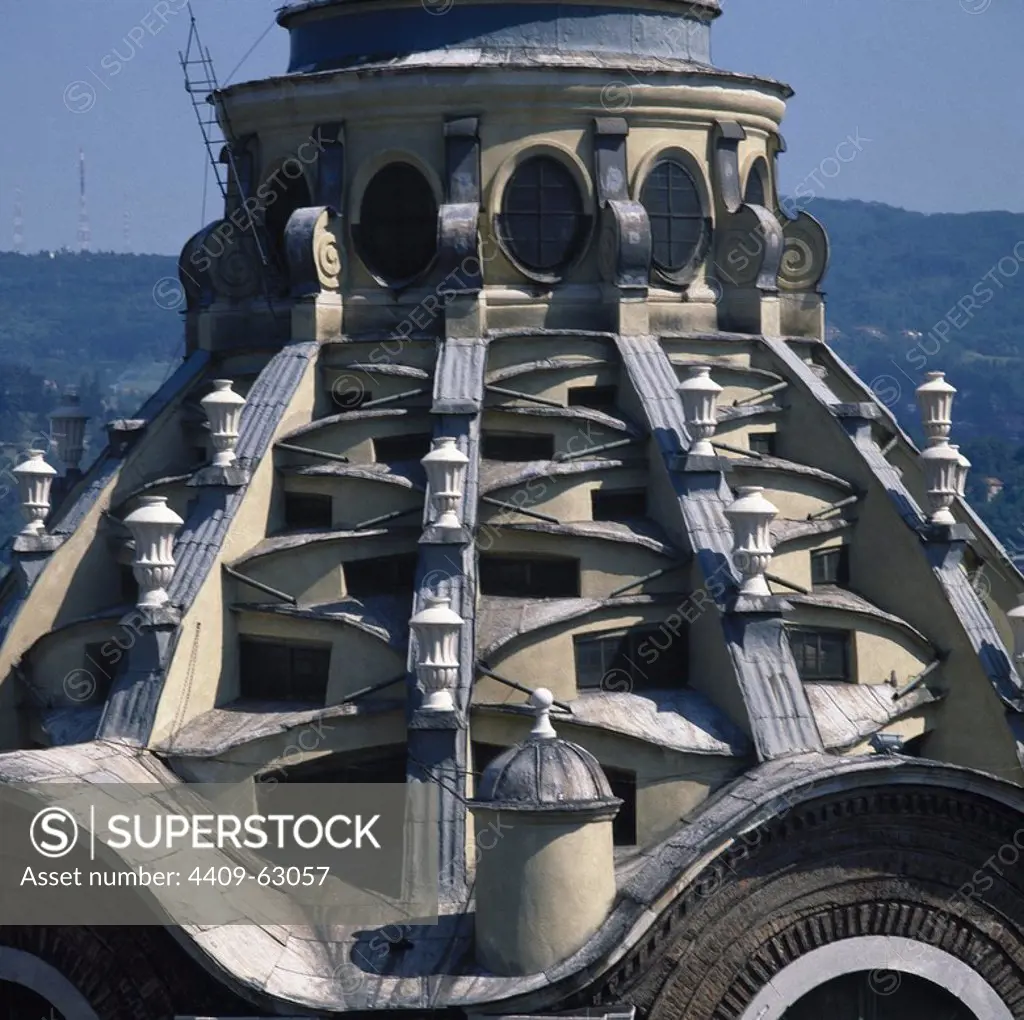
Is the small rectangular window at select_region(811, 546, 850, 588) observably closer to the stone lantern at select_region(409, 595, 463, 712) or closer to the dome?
the stone lantern at select_region(409, 595, 463, 712)

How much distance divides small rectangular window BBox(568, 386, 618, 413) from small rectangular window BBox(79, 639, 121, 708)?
30.1 feet

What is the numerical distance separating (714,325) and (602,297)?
8.24ft

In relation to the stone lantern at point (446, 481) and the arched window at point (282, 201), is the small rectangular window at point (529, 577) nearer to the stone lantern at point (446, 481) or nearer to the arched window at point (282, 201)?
the stone lantern at point (446, 481)

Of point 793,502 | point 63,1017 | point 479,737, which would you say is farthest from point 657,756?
point 63,1017

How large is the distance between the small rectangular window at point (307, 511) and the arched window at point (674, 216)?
7.76 meters

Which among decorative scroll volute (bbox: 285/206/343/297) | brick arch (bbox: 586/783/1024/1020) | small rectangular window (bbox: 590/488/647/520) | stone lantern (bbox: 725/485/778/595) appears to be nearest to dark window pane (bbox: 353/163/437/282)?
decorative scroll volute (bbox: 285/206/343/297)

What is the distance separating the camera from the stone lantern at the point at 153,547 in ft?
145

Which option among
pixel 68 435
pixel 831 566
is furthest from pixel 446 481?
pixel 68 435

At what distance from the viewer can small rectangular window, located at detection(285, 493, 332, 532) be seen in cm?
4731

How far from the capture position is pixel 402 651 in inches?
1747

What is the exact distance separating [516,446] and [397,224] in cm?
480

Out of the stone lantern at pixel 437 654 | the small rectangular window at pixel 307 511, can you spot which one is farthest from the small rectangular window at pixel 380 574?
the stone lantern at pixel 437 654

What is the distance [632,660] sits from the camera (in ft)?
148

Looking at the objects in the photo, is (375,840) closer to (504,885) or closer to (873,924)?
(504,885)
